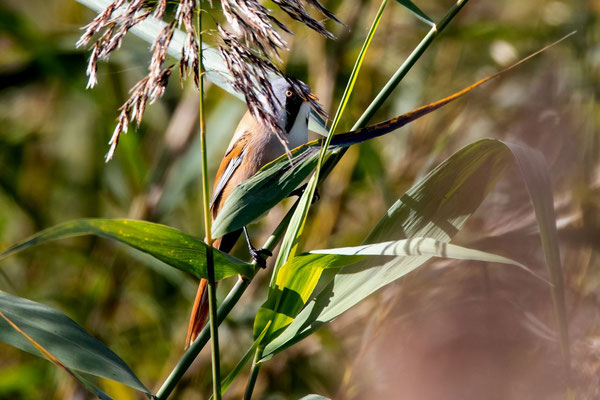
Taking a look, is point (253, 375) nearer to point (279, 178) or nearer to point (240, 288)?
point (240, 288)

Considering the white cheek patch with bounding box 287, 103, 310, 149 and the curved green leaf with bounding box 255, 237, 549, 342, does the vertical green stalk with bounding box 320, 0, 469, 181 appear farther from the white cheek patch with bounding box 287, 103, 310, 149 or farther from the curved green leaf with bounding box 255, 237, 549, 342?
the white cheek patch with bounding box 287, 103, 310, 149

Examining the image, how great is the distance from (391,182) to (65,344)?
1756mm

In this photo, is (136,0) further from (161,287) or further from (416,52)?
(161,287)

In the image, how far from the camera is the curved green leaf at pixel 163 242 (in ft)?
2.53

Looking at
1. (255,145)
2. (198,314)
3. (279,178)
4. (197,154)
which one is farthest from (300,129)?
(197,154)

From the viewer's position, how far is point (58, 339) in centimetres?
89

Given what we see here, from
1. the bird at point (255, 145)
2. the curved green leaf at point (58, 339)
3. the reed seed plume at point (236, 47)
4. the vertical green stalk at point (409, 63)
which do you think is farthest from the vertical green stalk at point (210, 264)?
the bird at point (255, 145)

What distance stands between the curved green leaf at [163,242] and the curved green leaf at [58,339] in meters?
0.15

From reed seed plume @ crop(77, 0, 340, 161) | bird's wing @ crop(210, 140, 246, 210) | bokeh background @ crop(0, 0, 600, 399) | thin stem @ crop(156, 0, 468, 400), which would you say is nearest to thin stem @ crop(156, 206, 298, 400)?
thin stem @ crop(156, 0, 468, 400)

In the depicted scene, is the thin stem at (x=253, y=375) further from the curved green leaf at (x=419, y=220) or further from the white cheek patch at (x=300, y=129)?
the white cheek patch at (x=300, y=129)

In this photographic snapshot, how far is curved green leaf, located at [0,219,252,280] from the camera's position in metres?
0.77

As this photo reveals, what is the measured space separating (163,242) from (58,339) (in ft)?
0.66

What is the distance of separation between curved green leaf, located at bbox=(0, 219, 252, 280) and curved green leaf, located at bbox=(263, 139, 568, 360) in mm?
125

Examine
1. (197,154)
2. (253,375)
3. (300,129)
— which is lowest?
(253,375)
